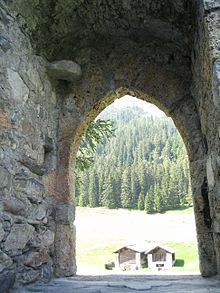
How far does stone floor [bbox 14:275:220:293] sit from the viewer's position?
7.56ft

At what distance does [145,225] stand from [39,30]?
27215 millimetres

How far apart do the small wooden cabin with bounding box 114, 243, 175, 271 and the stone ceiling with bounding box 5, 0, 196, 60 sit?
13.0 m

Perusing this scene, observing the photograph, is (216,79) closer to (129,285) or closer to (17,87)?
(17,87)

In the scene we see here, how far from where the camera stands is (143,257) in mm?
15656

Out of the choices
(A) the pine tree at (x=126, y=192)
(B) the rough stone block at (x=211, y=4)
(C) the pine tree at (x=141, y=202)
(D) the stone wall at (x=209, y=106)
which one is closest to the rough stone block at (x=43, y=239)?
(D) the stone wall at (x=209, y=106)

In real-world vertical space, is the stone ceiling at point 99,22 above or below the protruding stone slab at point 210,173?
above

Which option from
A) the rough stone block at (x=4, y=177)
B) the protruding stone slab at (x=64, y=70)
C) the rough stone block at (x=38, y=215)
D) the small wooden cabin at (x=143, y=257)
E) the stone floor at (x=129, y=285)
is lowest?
the small wooden cabin at (x=143, y=257)

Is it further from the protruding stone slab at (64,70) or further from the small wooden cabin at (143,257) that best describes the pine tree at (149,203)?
the protruding stone slab at (64,70)

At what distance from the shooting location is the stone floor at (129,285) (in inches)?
90.7

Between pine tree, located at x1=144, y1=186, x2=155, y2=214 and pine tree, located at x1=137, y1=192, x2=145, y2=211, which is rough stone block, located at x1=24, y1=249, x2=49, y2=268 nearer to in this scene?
pine tree, located at x1=144, y1=186, x2=155, y2=214

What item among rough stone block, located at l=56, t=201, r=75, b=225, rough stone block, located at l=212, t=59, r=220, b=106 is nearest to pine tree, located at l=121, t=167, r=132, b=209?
rough stone block, located at l=56, t=201, r=75, b=225

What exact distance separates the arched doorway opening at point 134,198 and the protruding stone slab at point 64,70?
85 centimetres

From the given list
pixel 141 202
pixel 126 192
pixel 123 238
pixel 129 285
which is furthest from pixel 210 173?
pixel 126 192

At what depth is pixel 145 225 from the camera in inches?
1129
